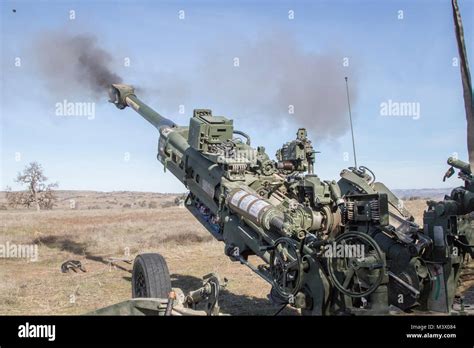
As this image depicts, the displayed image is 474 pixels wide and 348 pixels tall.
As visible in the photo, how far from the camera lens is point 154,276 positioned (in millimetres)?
8086

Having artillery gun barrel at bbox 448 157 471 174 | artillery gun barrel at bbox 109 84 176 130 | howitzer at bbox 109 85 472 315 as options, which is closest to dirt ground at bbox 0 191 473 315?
howitzer at bbox 109 85 472 315

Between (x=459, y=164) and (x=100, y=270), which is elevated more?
(x=459, y=164)

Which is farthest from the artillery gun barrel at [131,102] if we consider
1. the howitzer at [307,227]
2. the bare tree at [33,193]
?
the bare tree at [33,193]

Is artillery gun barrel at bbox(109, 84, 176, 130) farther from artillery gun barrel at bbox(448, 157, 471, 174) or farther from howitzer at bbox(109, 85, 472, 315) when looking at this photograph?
artillery gun barrel at bbox(448, 157, 471, 174)

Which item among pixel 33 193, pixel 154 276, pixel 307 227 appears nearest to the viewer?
pixel 307 227

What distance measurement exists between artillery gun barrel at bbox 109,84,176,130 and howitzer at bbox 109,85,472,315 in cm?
184

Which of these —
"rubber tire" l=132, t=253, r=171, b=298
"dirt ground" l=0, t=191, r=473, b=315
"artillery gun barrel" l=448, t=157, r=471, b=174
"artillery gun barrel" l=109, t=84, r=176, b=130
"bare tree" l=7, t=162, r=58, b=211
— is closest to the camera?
"rubber tire" l=132, t=253, r=171, b=298

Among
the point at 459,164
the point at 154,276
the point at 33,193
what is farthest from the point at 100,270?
the point at 33,193

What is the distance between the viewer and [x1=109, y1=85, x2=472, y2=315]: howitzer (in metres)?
5.91

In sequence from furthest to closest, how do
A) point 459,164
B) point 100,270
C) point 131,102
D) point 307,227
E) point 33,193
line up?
point 33,193 < point 100,270 < point 131,102 < point 459,164 < point 307,227

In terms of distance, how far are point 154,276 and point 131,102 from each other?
5.26 m

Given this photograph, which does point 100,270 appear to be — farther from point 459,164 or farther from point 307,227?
point 459,164

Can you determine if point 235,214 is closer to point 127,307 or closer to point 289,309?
point 289,309

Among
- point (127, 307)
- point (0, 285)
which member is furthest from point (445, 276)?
point (0, 285)
